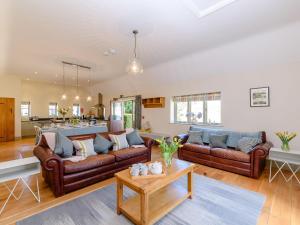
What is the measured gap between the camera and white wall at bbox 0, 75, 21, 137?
23.3ft

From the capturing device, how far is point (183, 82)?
5.62 meters

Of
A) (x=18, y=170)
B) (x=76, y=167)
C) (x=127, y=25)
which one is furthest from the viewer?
(x=127, y=25)

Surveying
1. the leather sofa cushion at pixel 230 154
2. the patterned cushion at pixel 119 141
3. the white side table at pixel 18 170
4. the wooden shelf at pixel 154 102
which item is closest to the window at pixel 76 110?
the wooden shelf at pixel 154 102

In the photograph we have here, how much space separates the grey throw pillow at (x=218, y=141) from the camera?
13.3ft

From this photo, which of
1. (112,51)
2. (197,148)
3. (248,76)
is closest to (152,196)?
(197,148)

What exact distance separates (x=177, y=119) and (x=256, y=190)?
3526mm

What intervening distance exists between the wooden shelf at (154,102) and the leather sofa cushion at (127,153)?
2.57 m

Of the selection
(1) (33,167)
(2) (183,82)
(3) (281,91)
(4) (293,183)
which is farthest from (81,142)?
(3) (281,91)

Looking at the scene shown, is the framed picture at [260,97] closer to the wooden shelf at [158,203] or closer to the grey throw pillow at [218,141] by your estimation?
the grey throw pillow at [218,141]

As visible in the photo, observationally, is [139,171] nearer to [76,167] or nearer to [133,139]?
[76,167]

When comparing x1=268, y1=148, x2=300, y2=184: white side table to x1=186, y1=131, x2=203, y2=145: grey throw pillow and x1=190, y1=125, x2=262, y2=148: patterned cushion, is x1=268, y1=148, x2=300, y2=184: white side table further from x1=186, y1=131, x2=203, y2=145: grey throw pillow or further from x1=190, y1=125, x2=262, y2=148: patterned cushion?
x1=186, y1=131, x2=203, y2=145: grey throw pillow

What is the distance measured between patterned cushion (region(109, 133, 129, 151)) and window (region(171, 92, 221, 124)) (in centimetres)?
260

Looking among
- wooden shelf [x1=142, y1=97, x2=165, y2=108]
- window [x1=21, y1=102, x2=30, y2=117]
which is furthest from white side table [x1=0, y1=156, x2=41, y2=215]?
window [x1=21, y1=102, x2=30, y2=117]

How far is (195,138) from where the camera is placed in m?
4.56
